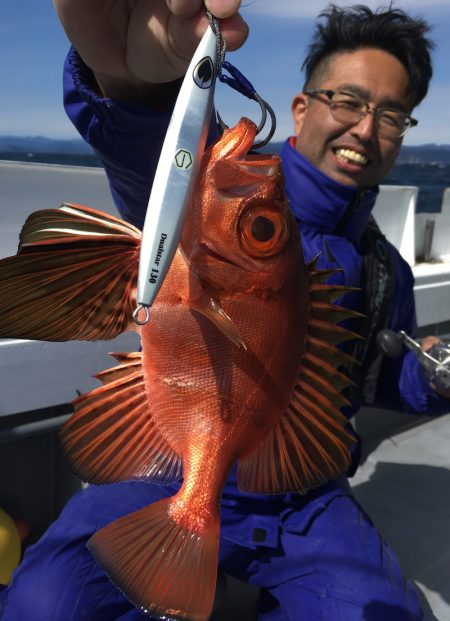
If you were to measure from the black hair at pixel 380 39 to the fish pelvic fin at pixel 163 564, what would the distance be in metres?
1.92

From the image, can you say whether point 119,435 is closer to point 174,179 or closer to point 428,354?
point 174,179

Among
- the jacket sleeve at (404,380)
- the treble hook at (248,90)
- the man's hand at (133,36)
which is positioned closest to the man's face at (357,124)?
the jacket sleeve at (404,380)

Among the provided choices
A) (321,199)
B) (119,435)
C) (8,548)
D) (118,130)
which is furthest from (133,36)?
(8,548)

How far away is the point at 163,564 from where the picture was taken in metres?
1.03

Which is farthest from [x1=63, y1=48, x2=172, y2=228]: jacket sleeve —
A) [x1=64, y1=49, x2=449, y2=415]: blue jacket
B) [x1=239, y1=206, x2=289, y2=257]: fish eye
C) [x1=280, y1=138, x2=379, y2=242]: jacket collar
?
[x1=280, y1=138, x2=379, y2=242]: jacket collar

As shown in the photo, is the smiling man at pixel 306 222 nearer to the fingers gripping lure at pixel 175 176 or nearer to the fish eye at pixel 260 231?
the fingers gripping lure at pixel 175 176

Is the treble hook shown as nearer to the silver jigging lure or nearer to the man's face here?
the silver jigging lure

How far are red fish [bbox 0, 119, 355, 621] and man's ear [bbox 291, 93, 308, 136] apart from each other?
1.53 m

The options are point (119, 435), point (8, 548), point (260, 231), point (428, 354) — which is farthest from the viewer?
point (8, 548)

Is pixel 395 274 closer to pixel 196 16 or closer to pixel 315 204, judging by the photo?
pixel 315 204

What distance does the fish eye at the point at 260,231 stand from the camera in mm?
944

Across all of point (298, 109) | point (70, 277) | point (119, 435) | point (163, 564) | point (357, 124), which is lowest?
point (163, 564)

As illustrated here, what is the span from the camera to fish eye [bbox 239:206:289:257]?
3.10ft

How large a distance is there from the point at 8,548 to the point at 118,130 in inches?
65.2
